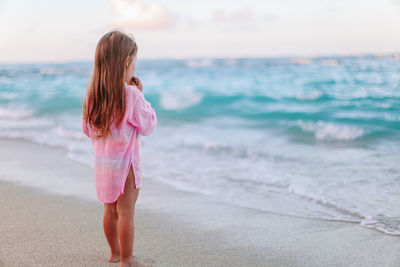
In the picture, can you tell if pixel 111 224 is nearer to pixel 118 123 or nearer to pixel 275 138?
pixel 118 123

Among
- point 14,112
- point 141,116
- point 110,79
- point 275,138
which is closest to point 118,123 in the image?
point 141,116

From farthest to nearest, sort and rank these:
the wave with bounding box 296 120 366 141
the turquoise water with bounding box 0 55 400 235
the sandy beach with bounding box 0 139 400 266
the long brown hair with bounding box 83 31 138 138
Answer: the wave with bounding box 296 120 366 141, the turquoise water with bounding box 0 55 400 235, the sandy beach with bounding box 0 139 400 266, the long brown hair with bounding box 83 31 138 138

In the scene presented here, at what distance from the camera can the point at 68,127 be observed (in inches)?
372

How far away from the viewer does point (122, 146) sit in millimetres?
2393

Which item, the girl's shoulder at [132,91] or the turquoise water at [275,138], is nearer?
the girl's shoulder at [132,91]

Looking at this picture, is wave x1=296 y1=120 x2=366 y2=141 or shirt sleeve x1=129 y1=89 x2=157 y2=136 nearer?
shirt sleeve x1=129 y1=89 x2=157 y2=136

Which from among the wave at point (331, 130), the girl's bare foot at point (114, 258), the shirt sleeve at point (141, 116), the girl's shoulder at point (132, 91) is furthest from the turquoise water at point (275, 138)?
the girl's shoulder at point (132, 91)

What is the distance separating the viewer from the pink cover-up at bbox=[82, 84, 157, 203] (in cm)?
235

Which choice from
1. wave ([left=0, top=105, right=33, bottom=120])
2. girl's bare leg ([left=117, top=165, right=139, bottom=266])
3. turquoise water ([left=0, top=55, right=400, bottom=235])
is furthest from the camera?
wave ([left=0, top=105, right=33, bottom=120])

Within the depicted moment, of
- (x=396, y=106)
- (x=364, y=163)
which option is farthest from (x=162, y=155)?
(x=396, y=106)

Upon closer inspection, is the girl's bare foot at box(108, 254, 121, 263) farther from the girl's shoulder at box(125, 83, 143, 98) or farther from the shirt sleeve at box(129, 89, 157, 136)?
the girl's shoulder at box(125, 83, 143, 98)

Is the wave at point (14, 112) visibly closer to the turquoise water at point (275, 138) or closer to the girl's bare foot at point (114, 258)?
the turquoise water at point (275, 138)

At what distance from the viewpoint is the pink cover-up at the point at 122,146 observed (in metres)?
2.35

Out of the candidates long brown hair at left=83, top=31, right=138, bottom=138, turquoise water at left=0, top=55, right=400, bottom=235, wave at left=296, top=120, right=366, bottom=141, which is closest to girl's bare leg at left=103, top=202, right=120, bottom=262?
long brown hair at left=83, top=31, right=138, bottom=138
